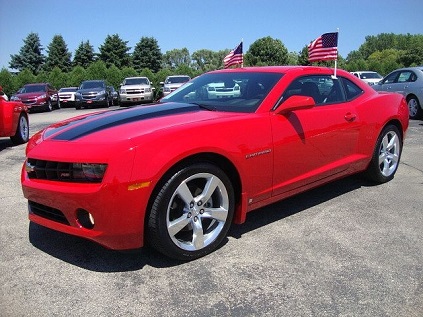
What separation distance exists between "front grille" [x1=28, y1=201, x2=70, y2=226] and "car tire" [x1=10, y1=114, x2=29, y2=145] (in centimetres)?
625

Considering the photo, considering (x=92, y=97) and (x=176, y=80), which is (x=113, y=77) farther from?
(x=92, y=97)

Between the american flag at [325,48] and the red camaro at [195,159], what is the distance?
2.09 meters

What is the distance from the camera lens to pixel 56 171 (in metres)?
2.89

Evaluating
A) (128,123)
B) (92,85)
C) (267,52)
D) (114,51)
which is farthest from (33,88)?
(267,52)

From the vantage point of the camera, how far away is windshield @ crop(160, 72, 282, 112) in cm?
370

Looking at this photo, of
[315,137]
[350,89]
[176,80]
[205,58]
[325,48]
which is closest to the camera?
[315,137]

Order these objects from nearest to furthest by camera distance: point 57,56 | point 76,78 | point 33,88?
point 33,88
point 76,78
point 57,56

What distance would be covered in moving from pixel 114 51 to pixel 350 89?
56.0m

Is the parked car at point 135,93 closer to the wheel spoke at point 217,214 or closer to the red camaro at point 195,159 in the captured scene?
the red camaro at point 195,159

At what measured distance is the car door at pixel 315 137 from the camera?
355 centimetres

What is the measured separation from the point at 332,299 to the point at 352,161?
2138 millimetres

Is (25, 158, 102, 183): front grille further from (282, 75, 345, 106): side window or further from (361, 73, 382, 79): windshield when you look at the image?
(361, 73, 382, 79): windshield

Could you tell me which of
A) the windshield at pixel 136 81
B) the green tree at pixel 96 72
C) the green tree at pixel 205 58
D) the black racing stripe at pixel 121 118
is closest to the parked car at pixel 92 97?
the windshield at pixel 136 81

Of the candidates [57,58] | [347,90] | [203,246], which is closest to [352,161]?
[347,90]
